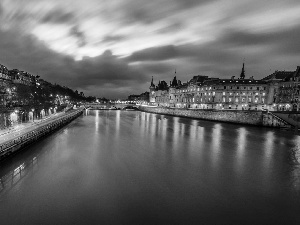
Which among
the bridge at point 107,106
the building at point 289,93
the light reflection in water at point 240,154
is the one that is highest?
the building at point 289,93

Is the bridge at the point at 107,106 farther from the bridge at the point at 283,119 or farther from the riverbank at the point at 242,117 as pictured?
the bridge at the point at 283,119

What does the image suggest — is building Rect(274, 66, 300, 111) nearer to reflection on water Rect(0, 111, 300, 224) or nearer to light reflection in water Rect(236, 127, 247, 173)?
light reflection in water Rect(236, 127, 247, 173)

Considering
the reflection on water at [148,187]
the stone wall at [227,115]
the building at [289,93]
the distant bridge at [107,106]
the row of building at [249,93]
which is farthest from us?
the distant bridge at [107,106]

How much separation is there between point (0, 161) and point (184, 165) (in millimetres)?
17850

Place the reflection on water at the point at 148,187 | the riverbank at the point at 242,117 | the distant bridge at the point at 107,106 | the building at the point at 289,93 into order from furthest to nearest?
the distant bridge at the point at 107,106 < the building at the point at 289,93 < the riverbank at the point at 242,117 < the reflection on water at the point at 148,187

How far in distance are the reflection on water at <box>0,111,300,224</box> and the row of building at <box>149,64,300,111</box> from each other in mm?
48029

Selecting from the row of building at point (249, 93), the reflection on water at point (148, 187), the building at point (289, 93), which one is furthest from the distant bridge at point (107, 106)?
the reflection on water at point (148, 187)

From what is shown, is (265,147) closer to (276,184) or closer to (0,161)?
(276,184)

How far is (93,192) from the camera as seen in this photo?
15.1 m

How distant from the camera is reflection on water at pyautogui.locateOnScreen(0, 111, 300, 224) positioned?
12242mm

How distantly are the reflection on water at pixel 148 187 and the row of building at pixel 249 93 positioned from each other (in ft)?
158

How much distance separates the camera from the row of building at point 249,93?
6712 centimetres

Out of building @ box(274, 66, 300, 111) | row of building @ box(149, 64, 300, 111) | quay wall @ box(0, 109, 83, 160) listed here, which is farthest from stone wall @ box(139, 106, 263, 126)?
quay wall @ box(0, 109, 83, 160)

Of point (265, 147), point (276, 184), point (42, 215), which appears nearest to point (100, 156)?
point (42, 215)
